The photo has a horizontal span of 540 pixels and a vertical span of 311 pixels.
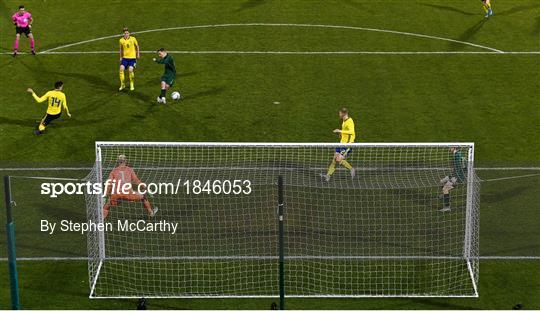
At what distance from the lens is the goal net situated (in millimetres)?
19203

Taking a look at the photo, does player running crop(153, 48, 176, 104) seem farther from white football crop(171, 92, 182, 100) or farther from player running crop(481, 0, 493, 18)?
player running crop(481, 0, 493, 18)

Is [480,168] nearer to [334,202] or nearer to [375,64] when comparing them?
[334,202]

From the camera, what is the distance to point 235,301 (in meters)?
18.6

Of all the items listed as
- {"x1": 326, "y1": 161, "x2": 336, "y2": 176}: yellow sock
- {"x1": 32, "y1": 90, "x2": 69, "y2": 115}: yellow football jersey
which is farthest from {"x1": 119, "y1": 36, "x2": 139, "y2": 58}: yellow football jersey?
{"x1": 326, "y1": 161, "x2": 336, "y2": 176}: yellow sock

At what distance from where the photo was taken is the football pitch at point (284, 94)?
65.6 ft

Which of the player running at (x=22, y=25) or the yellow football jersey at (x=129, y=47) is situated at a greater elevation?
the player running at (x=22, y=25)

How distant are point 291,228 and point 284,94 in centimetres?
871

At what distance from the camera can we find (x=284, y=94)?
29.0m

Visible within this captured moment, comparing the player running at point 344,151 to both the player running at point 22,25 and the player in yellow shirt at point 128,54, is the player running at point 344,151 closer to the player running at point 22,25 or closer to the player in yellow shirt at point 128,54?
the player in yellow shirt at point 128,54

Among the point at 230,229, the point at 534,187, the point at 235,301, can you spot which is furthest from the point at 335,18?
the point at 235,301

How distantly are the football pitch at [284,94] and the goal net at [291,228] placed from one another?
57cm

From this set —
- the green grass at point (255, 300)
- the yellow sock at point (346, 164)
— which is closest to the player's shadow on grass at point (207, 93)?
the yellow sock at point (346, 164)

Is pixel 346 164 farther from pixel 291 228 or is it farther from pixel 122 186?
pixel 122 186

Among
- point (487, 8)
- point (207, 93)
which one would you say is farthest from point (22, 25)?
point (487, 8)
